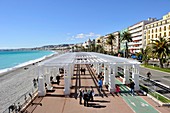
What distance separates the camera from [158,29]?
241ft

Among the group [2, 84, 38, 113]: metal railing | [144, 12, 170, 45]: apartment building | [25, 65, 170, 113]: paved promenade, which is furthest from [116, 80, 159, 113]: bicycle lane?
[144, 12, 170, 45]: apartment building

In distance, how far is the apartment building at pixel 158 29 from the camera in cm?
6769

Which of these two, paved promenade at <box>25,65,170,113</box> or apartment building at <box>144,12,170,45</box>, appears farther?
apartment building at <box>144,12,170,45</box>

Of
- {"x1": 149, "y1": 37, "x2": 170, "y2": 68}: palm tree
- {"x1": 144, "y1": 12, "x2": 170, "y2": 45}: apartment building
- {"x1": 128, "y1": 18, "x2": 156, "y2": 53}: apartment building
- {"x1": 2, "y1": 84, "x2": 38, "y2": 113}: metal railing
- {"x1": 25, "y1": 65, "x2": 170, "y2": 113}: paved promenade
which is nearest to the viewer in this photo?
{"x1": 2, "y1": 84, "x2": 38, "y2": 113}: metal railing

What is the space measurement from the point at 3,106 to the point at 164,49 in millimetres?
33902

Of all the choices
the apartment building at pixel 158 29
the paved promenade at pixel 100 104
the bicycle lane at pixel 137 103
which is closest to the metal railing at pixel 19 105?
the paved promenade at pixel 100 104

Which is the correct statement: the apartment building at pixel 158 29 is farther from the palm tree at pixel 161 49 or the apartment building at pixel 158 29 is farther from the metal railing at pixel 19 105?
the metal railing at pixel 19 105

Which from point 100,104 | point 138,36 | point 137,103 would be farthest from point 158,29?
point 100,104

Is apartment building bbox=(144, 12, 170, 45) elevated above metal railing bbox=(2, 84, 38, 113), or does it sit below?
above

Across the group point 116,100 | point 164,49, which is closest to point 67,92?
point 116,100

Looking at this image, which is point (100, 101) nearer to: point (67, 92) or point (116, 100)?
point (116, 100)

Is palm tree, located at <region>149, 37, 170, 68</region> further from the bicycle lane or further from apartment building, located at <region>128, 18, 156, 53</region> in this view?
apartment building, located at <region>128, 18, 156, 53</region>

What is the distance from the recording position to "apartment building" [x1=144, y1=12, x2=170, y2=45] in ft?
222

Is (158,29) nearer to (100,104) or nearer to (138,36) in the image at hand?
(138,36)
